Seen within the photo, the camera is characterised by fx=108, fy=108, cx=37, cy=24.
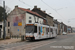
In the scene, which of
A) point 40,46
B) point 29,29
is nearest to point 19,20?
point 29,29

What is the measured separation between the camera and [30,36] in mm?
17672

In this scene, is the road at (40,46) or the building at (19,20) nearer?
the road at (40,46)

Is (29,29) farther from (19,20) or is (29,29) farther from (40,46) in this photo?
(19,20)

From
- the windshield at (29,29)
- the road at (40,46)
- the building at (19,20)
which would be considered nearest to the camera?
the road at (40,46)

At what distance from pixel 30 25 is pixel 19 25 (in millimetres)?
23340

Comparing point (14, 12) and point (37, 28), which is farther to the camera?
point (14, 12)

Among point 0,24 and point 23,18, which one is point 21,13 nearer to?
point 23,18

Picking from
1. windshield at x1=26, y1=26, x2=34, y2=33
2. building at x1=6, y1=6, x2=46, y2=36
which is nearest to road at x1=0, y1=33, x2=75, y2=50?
windshield at x1=26, y1=26, x2=34, y2=33

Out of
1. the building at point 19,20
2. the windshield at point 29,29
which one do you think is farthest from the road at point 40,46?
the building at point 19,20

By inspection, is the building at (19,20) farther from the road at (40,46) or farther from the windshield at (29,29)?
the road at (40,46)

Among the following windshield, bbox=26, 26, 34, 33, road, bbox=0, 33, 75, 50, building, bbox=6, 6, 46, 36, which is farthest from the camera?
building, bbox=6, 6, 46, 36

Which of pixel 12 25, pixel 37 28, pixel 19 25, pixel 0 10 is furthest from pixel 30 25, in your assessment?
pixel 0 10

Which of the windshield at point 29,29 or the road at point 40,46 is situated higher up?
the windshield at point 29,29

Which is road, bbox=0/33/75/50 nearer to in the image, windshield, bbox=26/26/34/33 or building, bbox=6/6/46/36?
windshield, bbox=26/26/34/33
